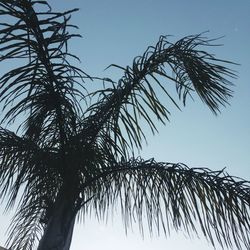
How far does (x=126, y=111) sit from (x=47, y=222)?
0.83 metres

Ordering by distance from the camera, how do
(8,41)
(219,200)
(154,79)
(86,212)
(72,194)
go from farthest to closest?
(86,212)
(154,79)
(72,194)
(219,200)
(8,41)

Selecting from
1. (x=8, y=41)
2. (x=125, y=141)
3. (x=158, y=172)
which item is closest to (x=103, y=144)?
(x=125, y=141)

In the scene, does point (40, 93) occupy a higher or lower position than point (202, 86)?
lower

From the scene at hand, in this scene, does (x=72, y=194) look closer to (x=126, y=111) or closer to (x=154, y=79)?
(x=126, y=111)

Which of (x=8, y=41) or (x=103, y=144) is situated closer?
(x=8, y=41)

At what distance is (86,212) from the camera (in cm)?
268

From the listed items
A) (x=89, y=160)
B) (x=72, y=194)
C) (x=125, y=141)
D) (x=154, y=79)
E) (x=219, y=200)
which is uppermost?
(x=154, y=79)

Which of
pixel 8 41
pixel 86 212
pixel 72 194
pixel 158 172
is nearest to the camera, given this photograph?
pixel 8 41

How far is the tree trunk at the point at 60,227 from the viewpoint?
206 cm

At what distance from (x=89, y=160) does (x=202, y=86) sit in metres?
0.89

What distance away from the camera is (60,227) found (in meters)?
2.12

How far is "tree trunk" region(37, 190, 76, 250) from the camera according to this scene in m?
2.06

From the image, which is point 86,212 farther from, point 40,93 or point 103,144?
point 40,93

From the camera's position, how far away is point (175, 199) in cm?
193
